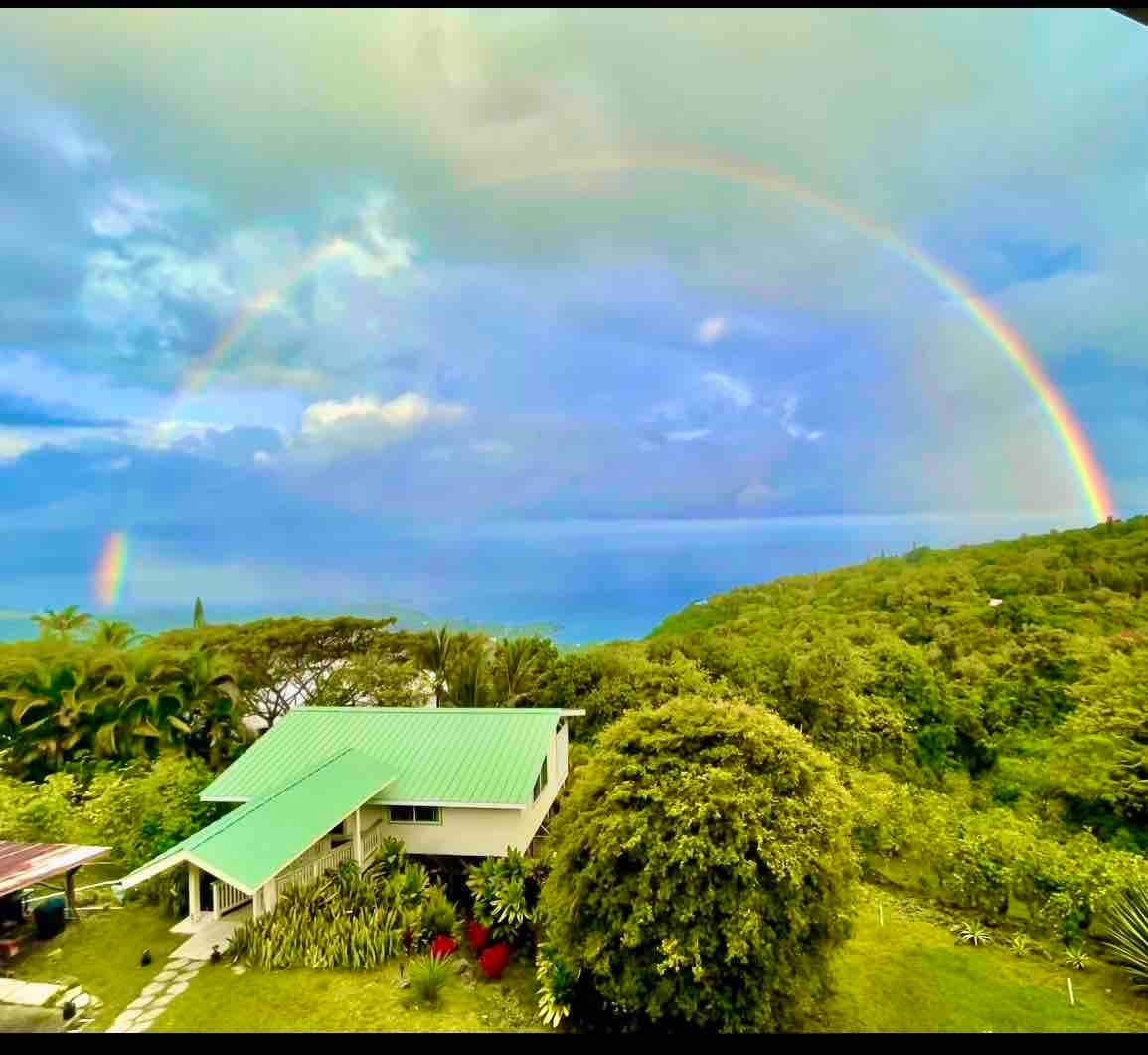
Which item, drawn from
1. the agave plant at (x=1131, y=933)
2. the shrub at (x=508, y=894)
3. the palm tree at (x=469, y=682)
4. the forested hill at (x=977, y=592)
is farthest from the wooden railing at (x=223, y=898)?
the forested hill at (x=977, y=592)

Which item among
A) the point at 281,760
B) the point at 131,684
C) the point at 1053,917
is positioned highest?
the point at 131,684

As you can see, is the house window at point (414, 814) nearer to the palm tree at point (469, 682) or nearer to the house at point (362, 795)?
the house at point (362, 795)

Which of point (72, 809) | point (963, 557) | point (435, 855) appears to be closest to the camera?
point (435, 855)

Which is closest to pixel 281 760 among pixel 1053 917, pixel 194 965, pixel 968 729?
pixel 194 965

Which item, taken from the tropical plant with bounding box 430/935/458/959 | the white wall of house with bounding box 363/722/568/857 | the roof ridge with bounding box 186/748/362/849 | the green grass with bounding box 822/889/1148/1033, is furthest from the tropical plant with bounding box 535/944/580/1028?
the roof ridge with bounding box 186/748/362/849

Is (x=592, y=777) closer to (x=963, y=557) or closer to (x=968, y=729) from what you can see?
(x=968, y=729)

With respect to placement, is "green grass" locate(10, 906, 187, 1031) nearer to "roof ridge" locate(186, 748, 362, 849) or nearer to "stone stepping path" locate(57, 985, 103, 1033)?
"stone stepping path" locate(57, 985, 103, 1033)

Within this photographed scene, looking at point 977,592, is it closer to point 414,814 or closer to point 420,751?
point 420,751

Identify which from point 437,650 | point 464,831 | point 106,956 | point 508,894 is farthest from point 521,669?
point 106,956
